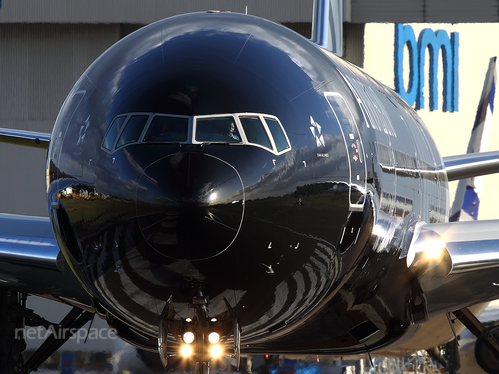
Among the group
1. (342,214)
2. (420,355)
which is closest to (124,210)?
(342,214)

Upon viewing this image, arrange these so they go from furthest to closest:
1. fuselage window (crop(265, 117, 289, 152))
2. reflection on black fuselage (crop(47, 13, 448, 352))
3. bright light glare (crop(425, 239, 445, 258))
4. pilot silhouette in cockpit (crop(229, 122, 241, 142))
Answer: bright light glare (crop(425, 239, 445, 258)) < fuselage window (crop(265, 117, 289, 152)) < pilot silhouette in cockpit (crop(229, 122, 241, 142)) < reflection on black fuselage (crop(47, 13, 448, 352))

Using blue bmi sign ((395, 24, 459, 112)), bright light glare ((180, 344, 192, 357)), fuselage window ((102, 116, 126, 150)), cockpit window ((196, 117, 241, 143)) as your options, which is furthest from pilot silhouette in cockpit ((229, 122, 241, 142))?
blue bmi sign ((395, 24, 459, 112))

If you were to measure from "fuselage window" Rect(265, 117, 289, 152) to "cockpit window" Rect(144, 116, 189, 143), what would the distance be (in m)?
0.57

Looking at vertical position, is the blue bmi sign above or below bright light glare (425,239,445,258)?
above

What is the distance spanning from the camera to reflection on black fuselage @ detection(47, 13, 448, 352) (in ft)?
14.3

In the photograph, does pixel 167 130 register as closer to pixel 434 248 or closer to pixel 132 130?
pixel 132 130

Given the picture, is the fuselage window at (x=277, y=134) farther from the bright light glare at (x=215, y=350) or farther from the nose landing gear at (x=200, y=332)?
the bright light glare at (x=215, y=350)

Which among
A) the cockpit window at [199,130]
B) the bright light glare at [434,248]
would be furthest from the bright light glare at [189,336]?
the bright light glare at [434,248]

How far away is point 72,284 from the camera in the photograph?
7.86 meters

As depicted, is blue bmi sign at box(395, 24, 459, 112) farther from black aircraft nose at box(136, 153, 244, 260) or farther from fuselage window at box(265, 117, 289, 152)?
black aircraft nose at box(136, 153, 244, 260)

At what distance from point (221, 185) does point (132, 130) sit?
30.3 inches

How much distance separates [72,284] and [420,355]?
9764mm

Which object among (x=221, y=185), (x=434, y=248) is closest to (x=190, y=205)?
(x=221, y=185)

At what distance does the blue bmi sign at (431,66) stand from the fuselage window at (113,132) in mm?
16520
